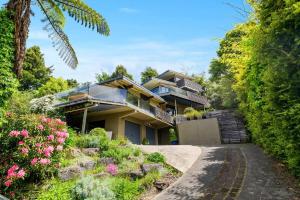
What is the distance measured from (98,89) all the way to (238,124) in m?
13.4

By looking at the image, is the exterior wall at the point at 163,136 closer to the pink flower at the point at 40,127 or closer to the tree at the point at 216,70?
→ the tree at the point at 216,70

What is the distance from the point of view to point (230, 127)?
2545 centimetres

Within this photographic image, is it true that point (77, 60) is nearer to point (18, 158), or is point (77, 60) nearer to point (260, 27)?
point (18, 158)

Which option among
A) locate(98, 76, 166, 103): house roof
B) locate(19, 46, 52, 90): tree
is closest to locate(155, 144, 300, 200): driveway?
locate(98, 76, 166, 103): house roof

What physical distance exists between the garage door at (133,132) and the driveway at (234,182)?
1309 centimetres

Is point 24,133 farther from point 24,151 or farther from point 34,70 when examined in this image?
point 34,70

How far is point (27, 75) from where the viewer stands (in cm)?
3875

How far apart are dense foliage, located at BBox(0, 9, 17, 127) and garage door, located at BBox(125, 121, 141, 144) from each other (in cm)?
1629

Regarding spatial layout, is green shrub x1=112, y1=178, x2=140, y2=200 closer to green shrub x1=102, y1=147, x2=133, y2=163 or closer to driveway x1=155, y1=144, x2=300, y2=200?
driveway x1=155, y1=144, x2=300, y2=200

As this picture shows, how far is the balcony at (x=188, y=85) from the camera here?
39922 millimetres

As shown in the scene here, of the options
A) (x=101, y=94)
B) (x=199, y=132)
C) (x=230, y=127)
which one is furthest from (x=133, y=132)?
(x=230, y=127)

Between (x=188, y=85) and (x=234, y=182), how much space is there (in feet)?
105

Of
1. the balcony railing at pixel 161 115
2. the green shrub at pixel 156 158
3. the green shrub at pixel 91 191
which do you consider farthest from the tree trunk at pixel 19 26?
the balcony railing at pixel 161 115

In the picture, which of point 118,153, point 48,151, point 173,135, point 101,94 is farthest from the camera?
point 173,135
